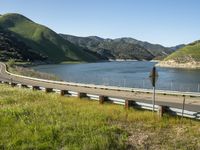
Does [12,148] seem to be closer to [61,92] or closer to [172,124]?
[172,124]

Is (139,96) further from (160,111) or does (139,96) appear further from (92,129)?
(92,129)

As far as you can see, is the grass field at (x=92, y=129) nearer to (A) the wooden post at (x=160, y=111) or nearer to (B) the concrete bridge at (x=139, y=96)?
(A) the wooden post at (x=160, y=111)

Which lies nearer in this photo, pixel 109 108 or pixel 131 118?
pixel 131 118

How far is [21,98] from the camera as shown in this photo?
2692cm

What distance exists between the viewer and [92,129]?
16734 millimetres

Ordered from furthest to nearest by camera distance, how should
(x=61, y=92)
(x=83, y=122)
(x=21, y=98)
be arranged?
(x=61, y=92) → (x=21, y=98) → (x=83, y=122)

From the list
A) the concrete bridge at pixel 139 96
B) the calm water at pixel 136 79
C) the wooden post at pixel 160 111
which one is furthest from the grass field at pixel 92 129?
the calm water at pixel 136 79

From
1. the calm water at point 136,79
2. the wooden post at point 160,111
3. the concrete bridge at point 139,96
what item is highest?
the wooden post at point 160,111

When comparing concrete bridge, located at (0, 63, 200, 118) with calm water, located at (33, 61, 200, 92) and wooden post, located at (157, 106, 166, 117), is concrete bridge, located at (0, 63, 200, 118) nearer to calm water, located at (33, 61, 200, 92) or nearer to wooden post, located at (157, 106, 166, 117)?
wooden post, located at (157, 106, 166, 117)

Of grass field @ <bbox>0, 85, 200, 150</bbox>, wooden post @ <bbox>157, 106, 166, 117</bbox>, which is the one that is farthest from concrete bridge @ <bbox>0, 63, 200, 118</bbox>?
grass field @ <bbox>0, 85, 200, 150</bbox>

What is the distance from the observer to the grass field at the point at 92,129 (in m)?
14.6

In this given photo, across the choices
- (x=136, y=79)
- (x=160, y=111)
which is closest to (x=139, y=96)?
(x=160, y=111)

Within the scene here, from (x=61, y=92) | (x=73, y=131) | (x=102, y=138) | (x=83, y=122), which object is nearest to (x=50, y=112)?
(x=83, y=122)

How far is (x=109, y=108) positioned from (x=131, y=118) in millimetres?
3351
